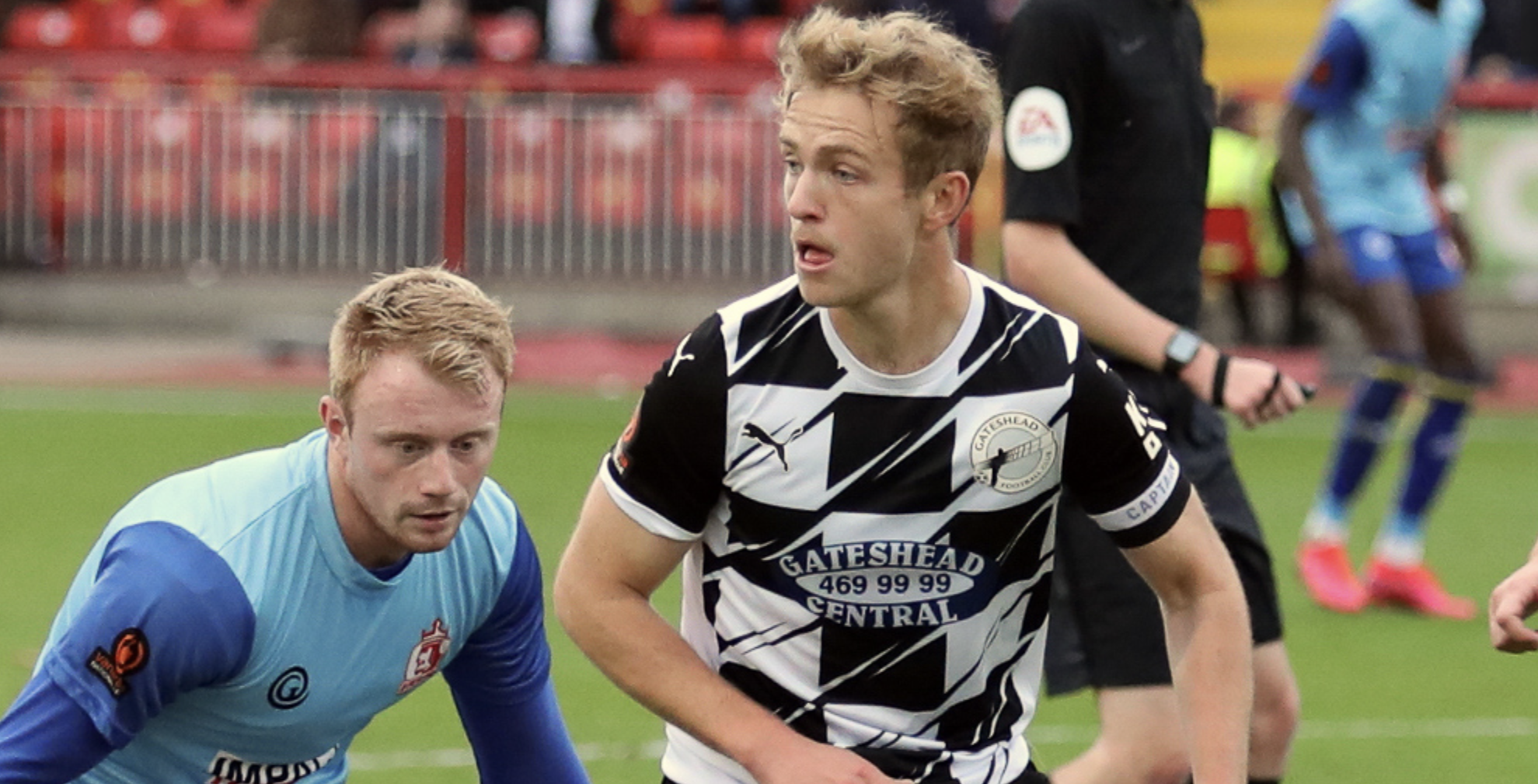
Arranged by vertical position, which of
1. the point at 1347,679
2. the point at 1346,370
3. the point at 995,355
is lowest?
the point at 1346,370

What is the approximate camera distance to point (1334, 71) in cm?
877

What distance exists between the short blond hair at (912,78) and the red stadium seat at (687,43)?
1406 cm

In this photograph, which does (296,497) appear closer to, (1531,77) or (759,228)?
(759,228)

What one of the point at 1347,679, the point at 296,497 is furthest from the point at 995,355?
the point at 1347,679

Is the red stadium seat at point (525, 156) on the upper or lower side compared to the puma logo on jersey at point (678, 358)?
lower

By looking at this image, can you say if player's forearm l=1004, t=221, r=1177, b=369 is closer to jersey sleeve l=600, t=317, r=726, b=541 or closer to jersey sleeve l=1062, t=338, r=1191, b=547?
jersey sleeve l=1062, t=338, r=1191, b=547

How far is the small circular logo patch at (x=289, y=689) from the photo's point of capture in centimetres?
385

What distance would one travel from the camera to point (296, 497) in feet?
12.7

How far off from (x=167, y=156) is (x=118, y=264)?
34.8 inches

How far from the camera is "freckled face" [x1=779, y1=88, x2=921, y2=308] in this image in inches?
140

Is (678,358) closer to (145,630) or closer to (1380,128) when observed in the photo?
(145,630)

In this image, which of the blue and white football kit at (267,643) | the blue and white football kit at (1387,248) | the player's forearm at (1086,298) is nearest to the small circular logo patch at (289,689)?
the blue and white football kit at (267,643)

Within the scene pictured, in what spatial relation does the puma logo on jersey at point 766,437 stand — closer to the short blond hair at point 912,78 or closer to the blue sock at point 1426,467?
the short blond hair at point 912,78

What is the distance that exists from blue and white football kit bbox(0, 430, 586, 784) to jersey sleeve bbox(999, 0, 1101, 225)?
1364mm
